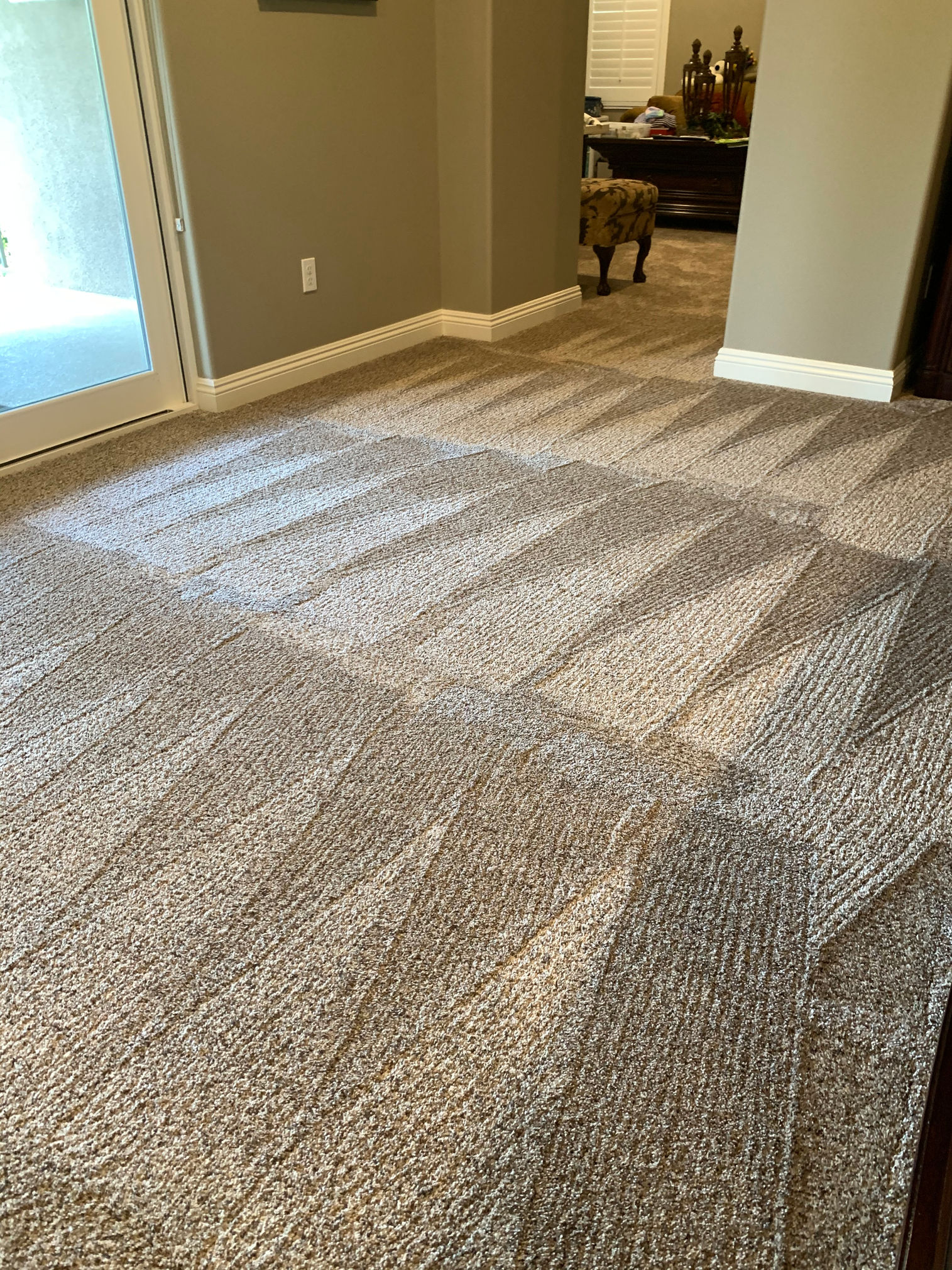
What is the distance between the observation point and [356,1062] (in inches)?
41.3

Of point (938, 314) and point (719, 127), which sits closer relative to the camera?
point (938, 314)

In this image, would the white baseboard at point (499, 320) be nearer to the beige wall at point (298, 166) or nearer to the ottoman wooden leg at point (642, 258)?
the beige wall at point (298, 166)

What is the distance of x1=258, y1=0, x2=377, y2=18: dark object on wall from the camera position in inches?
112

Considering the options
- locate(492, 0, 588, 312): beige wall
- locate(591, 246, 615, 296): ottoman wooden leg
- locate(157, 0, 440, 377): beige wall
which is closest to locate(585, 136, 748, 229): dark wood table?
locate(591, 246, 615, 296): ottoman wooden leg

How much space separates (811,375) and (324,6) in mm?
1970

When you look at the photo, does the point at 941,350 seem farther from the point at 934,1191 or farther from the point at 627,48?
the point at 627,48

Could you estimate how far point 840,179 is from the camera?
9.77ft

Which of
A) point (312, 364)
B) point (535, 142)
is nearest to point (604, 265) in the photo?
point (535, 142)

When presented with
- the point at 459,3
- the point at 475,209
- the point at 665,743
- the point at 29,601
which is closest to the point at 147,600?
the point at 29,601

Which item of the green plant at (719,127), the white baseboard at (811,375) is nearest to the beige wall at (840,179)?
the white baseboard at (811,375)

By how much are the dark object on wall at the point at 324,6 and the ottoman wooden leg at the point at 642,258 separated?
1.84 metres

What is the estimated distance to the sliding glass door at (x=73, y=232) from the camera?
8.09ft

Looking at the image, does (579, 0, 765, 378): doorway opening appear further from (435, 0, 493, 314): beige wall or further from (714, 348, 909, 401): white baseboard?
(435, 0, 493, 314): beige wall

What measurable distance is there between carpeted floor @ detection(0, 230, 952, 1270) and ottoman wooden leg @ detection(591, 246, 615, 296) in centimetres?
234
